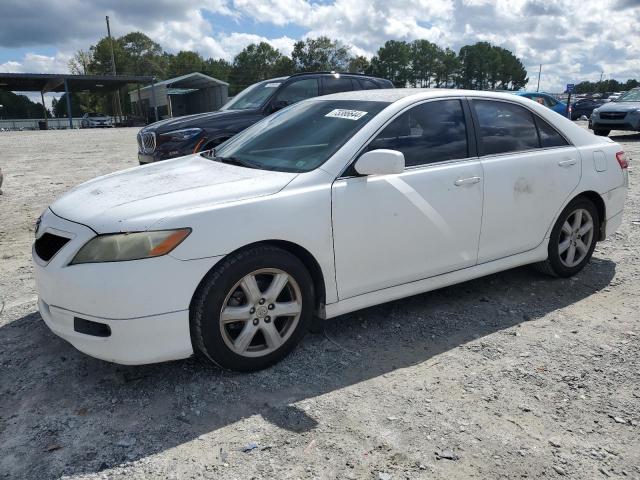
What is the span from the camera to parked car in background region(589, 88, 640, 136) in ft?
53.6

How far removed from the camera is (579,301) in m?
4.21

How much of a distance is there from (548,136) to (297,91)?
4992 millimetres

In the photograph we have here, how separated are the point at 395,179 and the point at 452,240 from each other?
640 millimetres

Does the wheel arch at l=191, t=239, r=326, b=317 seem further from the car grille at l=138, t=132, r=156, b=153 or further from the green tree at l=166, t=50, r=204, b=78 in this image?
the green tree at l=166, t=50, r=204, b=78

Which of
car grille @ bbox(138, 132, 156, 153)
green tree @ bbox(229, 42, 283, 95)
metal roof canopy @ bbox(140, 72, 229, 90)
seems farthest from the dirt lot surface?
green tree @ bbox(229, 42, 283, 95)

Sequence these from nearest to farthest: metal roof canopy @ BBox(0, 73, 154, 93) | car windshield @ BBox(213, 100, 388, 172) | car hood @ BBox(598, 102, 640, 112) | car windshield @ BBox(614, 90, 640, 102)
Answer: car windshield @ BBox(213, 100, 388, 172), car hood @ BBox(598, 102, 640, 112), car windshield @ BBox(614, 90, 640, 102), metal roof canopy @ BBox(0, 73, 154, 93)

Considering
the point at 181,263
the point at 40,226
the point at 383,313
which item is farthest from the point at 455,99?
the point at 40,226

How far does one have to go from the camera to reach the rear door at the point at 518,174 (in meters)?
3.90

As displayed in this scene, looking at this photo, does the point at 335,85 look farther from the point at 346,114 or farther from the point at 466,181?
the point at 466,181

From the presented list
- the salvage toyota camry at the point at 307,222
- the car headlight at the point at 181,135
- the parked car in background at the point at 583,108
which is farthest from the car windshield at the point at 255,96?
the parked car in background at the point at 583,108

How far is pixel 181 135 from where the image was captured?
7.43 m

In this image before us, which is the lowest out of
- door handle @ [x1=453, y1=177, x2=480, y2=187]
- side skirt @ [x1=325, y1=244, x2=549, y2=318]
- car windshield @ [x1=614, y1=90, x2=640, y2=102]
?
side skirt @ [x1=325, y1=244, x2=549, y2=318]

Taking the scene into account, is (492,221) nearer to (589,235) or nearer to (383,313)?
(383,313)

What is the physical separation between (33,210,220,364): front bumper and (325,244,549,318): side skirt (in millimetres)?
913
